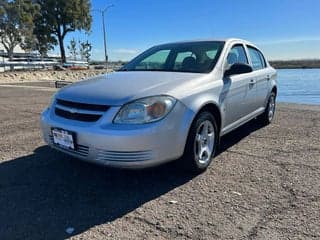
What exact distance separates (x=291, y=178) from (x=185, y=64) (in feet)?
6.51

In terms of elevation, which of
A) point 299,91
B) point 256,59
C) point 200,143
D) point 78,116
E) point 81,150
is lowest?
point 299,91

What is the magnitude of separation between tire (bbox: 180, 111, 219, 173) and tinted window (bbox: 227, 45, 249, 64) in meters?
1.15

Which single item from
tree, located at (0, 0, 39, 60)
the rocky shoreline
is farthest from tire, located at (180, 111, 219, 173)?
tree, located at (0, 0, 39, 60)

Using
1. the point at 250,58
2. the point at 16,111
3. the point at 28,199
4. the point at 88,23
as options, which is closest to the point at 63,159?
the point at 28,199

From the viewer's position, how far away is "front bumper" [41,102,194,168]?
3.31 m

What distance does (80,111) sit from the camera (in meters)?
3.60

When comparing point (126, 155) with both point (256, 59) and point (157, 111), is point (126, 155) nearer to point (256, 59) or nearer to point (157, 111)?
point (157, 111)

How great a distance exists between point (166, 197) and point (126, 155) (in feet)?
1.99

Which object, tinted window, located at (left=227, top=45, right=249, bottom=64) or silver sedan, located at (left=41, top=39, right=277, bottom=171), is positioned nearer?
silver sedan, located at (left=41, top=39, right=277, bottom=171)

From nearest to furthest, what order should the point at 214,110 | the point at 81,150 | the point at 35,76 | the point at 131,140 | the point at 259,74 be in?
the point at 131,140
the point at 81,150
the point at 214,110
the point at 259,74
the point at 35,76

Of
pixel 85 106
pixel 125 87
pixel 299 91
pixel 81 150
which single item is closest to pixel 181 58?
pixel 125 87

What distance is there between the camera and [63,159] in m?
4.66

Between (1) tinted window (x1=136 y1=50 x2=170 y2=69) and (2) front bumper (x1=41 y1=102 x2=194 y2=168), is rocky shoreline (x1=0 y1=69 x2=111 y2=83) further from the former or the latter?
(2) front bumper (x1=41 y1=102 x2=194 y2=168)

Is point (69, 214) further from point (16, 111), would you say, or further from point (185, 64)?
point (16, 111)
